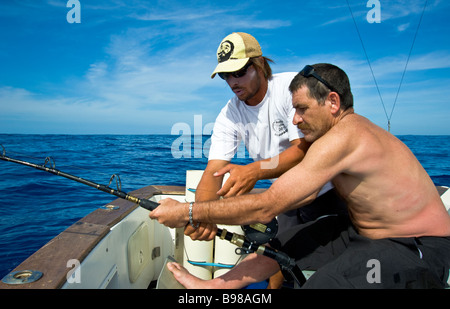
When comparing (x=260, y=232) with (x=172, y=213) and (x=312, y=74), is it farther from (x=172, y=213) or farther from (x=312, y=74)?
(x=312, y=74)

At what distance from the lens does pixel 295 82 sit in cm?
206

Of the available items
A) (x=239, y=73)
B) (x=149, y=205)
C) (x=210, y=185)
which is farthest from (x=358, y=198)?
(x=149, y=205)

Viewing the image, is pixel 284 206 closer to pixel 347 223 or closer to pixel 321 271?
pixel 321 271

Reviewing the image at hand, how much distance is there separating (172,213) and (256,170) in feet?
2.22

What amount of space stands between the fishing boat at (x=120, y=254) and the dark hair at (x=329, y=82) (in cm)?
119

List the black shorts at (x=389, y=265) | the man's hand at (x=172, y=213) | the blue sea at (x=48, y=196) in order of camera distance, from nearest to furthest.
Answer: the black shorts at (x=389, y=265) < the man's hand at (x=172, y=213) < the blue sea at (x=48, y=196)

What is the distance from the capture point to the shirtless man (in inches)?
68.1

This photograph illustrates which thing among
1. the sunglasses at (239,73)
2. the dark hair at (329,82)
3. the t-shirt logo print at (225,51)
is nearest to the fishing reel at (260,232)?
the dark hair at (329,82)

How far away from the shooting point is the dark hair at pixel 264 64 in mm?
2551

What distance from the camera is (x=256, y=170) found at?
2328 millimetres

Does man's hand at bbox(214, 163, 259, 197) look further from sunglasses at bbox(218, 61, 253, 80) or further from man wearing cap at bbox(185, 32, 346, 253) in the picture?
sunglasses at bbox(218, 61, 253, 80)

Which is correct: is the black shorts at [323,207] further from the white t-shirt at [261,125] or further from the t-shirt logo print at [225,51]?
the t-shirt logo print at [225,51]

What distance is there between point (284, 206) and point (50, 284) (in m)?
1.27

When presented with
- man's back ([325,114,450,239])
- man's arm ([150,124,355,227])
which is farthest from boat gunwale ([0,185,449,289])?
man's back ([325,114,450,239])
